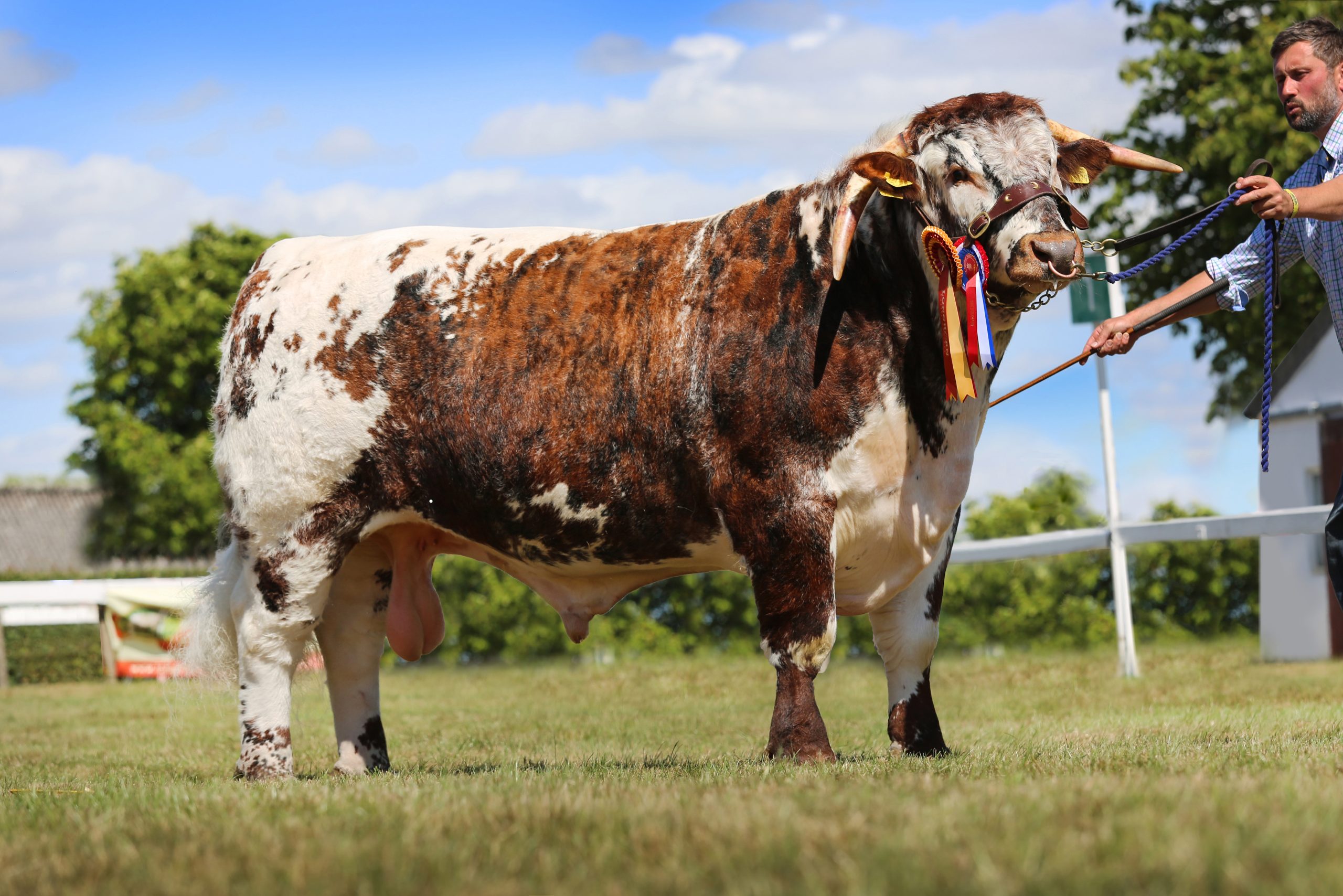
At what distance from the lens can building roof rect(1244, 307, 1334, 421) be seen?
52.9ft

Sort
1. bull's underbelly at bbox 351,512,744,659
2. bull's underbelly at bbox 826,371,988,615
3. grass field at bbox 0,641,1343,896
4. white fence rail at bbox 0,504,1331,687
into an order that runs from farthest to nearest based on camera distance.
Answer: white fence rail at bbox 0,504,1331,687 < bull's underbelly at bbox 351,512,744,659 < bull's underbelly at bbox 826,371,988,615 < grass field at bbox 0,641,1343,896

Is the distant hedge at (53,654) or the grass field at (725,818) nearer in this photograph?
the grass field at (725,818)

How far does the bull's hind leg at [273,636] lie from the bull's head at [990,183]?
266cm

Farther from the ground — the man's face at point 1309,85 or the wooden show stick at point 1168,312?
the man's face at point 1309,85

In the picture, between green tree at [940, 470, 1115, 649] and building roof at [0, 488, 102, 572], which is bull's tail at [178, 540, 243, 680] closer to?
green tree at [940, 470, 1115, 649]

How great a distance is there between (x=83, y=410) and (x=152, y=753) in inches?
1480

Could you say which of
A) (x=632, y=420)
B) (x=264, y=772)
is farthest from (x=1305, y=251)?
(x=264, y=772)

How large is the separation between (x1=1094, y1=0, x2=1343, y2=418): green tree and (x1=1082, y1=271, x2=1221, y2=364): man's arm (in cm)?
1393

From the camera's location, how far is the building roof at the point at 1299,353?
16.1 meters

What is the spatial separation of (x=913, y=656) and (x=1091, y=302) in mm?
9073

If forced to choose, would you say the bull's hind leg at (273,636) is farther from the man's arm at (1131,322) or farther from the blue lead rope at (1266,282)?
the blue lead rope at (1266,282)

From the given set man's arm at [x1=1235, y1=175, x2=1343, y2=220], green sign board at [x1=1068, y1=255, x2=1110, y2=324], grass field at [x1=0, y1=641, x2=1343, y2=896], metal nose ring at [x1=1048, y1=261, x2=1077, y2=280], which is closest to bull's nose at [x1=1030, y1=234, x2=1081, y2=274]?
metal nose ring at [x1=1048, y1=261, x2=1077, y2=280]

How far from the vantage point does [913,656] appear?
231 inches

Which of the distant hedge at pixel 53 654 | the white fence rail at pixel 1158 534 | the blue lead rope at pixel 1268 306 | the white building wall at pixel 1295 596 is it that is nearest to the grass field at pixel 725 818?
the blue lead rope at pixel 1268 306
